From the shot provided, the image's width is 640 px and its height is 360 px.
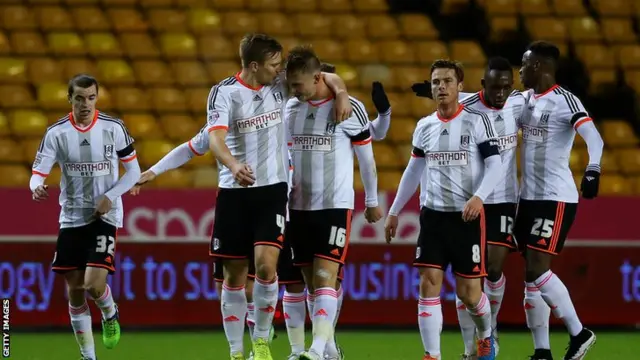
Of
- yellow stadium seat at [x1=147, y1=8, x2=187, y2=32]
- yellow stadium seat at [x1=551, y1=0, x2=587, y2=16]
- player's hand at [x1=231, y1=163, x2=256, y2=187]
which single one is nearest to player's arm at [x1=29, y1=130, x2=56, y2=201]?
player's hand at [x1=231, y1=163, x2=256, y2=187]

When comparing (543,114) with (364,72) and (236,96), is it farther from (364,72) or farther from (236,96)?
(364,72)

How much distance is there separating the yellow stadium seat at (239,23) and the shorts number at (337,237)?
752cm

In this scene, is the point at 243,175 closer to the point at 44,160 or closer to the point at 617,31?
the point at 44,160

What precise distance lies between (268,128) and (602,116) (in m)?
8.98

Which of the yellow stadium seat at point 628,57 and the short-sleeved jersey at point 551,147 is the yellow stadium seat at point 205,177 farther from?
the yellow stadium seat at point 628,57

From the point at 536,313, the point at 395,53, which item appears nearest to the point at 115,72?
the point at 395,53

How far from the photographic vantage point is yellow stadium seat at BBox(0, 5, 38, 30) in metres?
14.7

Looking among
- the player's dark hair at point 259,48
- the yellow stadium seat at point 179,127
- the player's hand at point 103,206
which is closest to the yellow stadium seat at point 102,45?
the yellow stadium seat at point 179,127

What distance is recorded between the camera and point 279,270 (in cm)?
866

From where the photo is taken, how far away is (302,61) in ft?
25.3

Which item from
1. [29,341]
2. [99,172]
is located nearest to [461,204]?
[99,172]

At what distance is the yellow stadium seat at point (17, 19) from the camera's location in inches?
578

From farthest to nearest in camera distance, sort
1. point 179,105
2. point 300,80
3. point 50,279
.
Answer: point 179,105 → point 50,279 → point 300,80

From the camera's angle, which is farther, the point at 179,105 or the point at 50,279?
the point at 179,105
